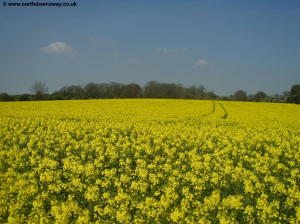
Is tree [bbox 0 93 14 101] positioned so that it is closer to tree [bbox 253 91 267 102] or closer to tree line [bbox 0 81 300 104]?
tree line [bbox 0 81 300 104]

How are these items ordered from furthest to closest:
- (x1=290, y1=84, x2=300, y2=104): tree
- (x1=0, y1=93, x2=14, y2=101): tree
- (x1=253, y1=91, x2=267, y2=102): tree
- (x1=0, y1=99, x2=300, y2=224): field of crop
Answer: (x1=253, y1=91, x2=267, y2=102): tree
(x1=290, y1=84, x2=300, y2=104): tree
(x1=0, y1=93, x2=14, y2=101): tree
(x1=0, y1=99, x2=300, y2=224): field of crop

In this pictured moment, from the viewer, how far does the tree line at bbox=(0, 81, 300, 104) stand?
65625 mm

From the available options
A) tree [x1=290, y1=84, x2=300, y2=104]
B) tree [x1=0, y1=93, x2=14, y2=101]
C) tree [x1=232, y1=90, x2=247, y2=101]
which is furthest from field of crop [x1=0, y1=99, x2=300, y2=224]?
tree [x1=232, y1=90, x2=247, y2=101]

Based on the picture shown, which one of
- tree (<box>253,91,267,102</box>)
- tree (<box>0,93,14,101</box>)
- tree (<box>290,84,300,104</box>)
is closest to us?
tree (<box>0,93,14,101</box>)

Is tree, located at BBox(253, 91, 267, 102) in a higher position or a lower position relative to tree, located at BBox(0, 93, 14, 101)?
higher

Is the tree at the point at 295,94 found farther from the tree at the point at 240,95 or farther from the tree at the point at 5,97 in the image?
the tree at the point at 5,97

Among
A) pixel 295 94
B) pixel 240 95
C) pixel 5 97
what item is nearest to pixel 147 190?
pixel 5 97

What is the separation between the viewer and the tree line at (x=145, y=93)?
65.6 metres

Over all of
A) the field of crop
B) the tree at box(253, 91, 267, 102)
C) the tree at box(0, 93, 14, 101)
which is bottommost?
the field of crop

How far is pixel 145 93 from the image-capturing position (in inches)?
3024

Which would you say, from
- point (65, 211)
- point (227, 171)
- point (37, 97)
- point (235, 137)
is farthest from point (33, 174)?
point (37, 97)

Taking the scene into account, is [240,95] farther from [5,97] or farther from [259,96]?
[5,97]

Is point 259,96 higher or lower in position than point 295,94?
lower

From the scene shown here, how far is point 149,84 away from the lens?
3155 inches
